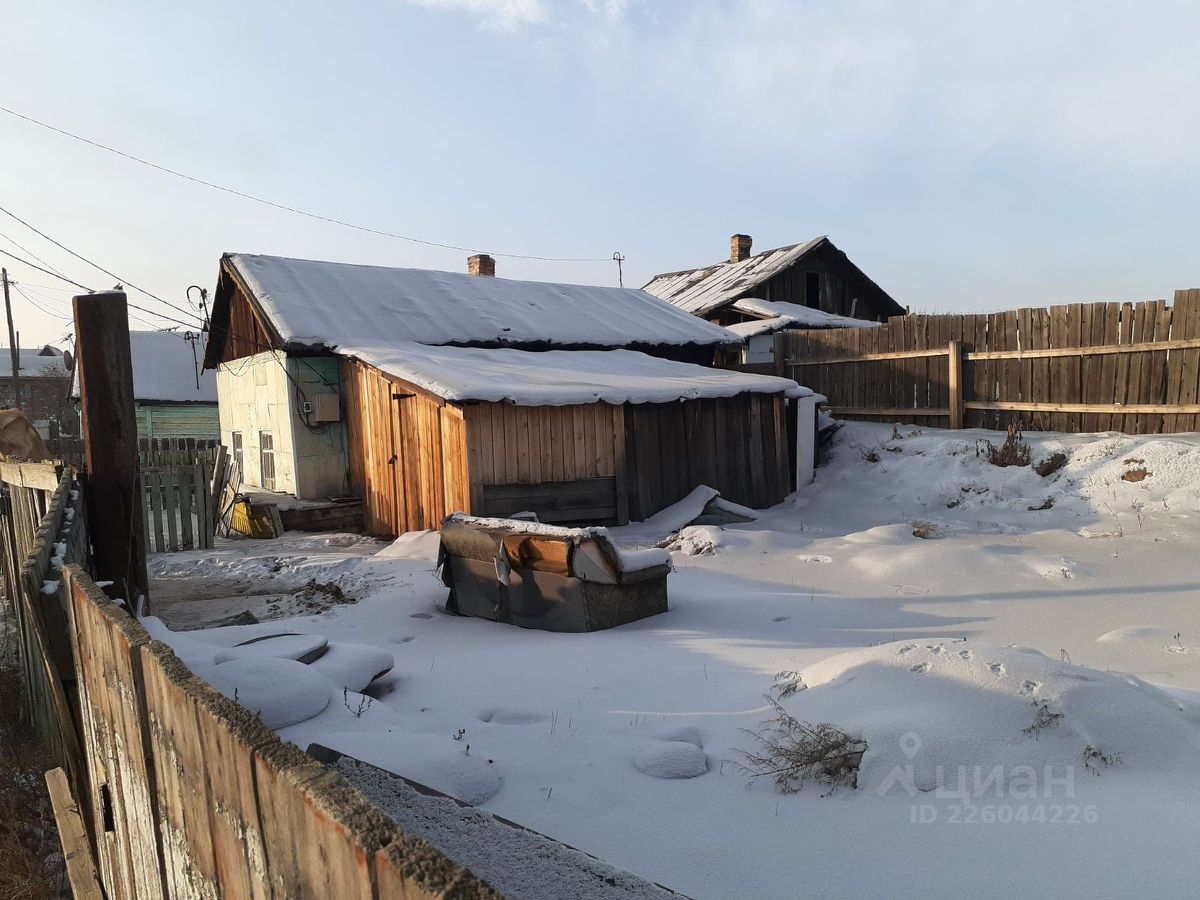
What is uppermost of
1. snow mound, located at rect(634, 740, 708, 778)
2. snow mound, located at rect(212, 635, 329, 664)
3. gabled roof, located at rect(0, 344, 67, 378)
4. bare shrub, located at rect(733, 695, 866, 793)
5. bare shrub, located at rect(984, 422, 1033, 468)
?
gabled roof, located at rect(0, 344, 67, 378)

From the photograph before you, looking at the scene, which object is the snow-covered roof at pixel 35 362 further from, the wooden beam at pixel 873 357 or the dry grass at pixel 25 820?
the dry grass at pixel 25 820

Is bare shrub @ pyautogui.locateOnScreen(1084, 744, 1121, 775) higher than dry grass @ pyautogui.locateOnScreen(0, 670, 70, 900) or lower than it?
higher

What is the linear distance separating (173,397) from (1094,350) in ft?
92.9

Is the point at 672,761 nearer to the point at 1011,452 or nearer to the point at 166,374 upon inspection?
the point at 1011,452

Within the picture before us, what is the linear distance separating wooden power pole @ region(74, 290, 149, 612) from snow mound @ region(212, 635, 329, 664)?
2.15 feet

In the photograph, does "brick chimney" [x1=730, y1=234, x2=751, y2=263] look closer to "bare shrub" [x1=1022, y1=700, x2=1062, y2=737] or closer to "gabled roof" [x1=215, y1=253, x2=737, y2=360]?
"gabled roof" [x1=215, y1=253, x2=737, y2=360]

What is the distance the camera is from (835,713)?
12.1 feet

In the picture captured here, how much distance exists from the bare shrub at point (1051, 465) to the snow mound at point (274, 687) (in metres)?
11.3

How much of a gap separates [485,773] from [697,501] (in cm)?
942

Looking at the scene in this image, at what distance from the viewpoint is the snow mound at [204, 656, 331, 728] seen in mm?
3578

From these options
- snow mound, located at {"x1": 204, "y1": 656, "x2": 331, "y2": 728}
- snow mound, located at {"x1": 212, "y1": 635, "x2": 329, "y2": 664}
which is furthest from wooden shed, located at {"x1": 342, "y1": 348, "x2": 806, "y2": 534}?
snow mound, located at {"x1": 204, "y1": 656, "x2": 331, "y2": 728}

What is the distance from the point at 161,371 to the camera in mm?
30312

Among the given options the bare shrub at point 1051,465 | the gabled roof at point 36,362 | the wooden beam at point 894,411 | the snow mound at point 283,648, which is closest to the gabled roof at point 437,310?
the wooden beam at point 894,411

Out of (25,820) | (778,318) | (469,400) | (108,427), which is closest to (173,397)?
(778,318)
